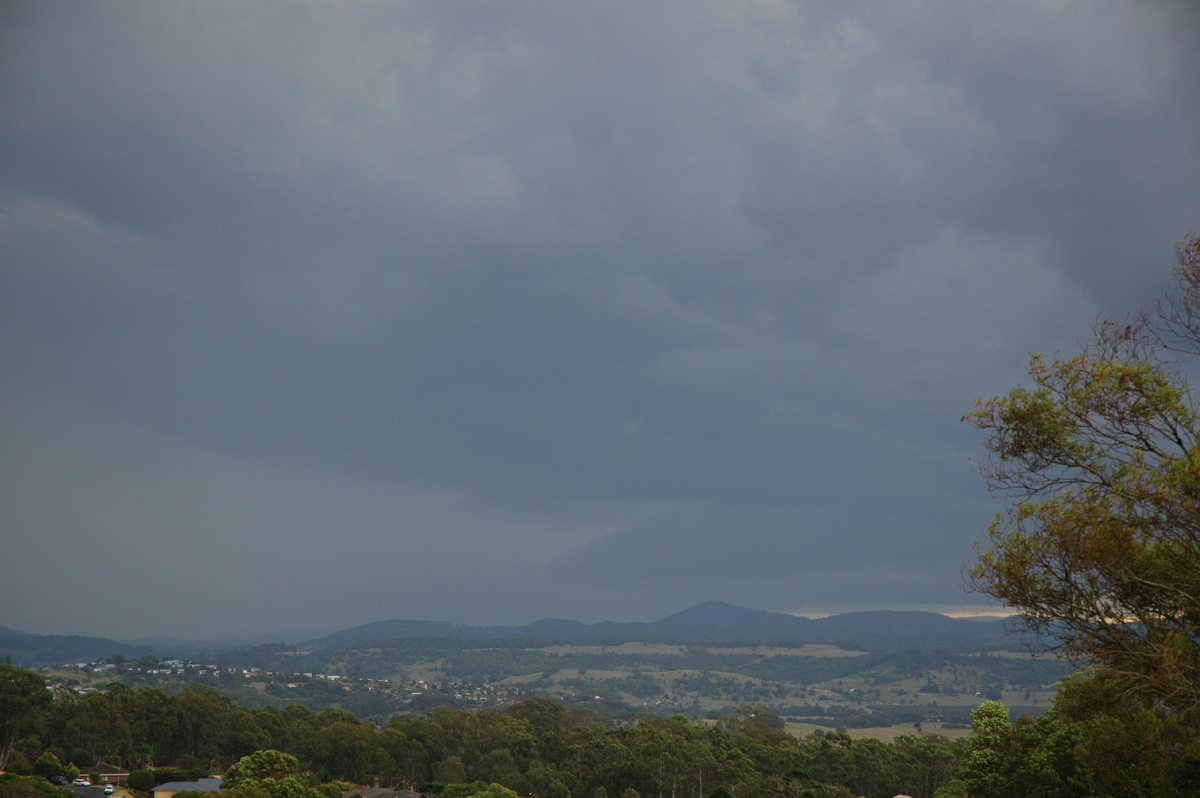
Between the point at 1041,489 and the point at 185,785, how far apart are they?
5749cm

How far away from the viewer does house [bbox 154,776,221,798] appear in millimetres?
48750

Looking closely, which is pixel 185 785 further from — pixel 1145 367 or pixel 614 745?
pixel 1145 367

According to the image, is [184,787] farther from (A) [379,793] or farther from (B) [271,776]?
(A) [379,793]

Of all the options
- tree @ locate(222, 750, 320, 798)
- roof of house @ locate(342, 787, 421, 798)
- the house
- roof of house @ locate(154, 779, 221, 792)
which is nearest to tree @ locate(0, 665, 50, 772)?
roof of house @ locate(154, 779, 221, 792)

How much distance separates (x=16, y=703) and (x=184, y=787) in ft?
47.5

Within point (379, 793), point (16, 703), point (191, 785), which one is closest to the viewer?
point (191, 785)

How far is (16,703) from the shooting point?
179 feet

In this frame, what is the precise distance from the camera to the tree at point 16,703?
179 feet

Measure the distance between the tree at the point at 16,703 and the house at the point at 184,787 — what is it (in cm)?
1152

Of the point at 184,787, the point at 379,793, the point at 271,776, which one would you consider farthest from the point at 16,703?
the point at 379,793

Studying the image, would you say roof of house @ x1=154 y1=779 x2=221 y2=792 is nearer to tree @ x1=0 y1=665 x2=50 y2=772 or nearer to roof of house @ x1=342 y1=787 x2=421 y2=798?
roof of house @ x1=342 y1=787 x2=421 y2=798

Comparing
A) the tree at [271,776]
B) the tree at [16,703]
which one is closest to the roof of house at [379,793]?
the tree at [271,776]

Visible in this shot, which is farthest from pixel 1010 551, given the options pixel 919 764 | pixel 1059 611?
pixel 919 764

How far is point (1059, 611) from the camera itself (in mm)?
11289
